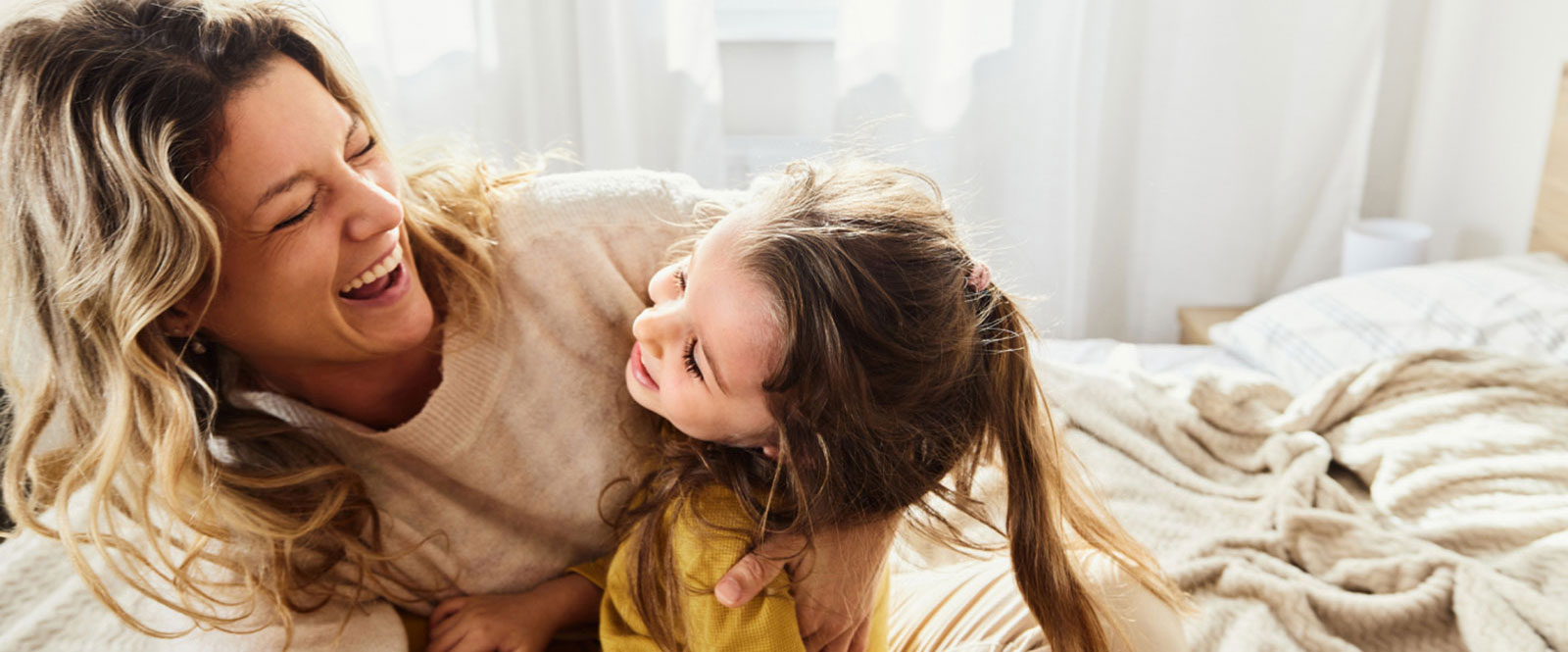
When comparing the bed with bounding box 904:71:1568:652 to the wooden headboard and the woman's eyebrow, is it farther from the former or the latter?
the woman's eyebrow

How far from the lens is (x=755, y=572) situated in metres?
0.94

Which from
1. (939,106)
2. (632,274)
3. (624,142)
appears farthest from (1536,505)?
(624,142)

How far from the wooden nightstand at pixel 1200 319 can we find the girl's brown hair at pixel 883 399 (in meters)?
1.39

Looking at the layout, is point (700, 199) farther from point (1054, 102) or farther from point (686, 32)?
point (1054, 102)

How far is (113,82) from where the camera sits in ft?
2.89

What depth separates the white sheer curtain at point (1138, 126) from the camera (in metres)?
2.31

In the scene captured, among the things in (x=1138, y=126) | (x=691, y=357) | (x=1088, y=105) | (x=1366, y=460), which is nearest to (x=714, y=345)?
(x=691, y=357)

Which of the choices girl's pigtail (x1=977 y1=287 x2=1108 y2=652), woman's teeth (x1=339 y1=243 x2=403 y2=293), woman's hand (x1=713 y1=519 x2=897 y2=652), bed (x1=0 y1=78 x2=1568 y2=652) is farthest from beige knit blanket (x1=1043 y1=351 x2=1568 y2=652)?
Result: woman's teeth (x1=339 y1=243 x2=403 y2=293)

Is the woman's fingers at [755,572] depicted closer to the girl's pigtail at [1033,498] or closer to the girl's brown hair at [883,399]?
the girl's brown hair at [883,399]

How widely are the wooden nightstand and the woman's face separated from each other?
176 cm

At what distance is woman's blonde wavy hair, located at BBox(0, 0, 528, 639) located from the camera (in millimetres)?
875

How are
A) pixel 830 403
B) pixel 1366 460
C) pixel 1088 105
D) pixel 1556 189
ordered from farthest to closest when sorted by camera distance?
pixel 1088 105 < pixel 1556 189 < pixel 1366 460 < pixel 830 403

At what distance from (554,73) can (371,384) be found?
1382 millimetres

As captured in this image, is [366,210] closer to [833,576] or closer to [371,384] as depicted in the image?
[371,384]
